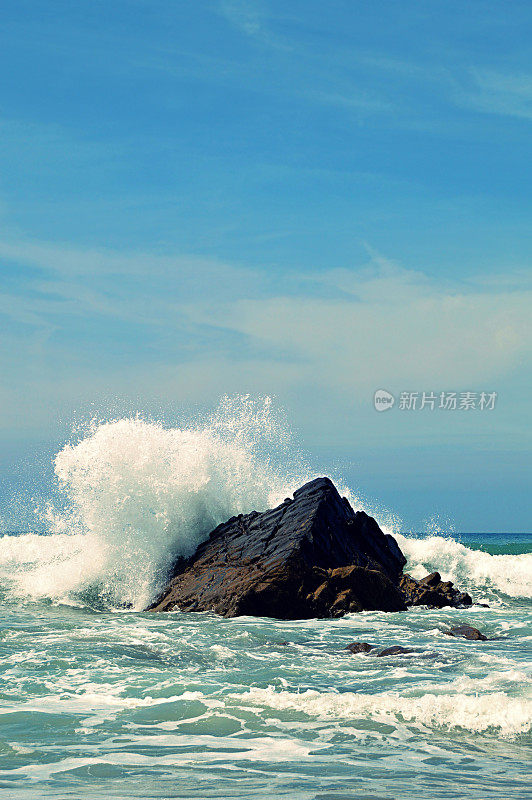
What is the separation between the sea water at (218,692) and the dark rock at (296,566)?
1.37 feet

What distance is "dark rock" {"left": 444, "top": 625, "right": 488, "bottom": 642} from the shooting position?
9.77m

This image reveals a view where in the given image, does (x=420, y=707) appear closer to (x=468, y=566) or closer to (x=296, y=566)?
(x=296, y=566)

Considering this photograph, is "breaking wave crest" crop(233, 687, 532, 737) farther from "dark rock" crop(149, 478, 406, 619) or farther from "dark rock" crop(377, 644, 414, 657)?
"dark rock" crop(149, 478, 406, 619)

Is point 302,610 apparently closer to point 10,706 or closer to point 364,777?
point 10,706

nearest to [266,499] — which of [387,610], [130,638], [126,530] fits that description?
[126,530]

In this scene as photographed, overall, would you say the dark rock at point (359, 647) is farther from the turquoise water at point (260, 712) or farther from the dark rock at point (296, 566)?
the dark rock at point (296, 566)

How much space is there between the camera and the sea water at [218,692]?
186 inches

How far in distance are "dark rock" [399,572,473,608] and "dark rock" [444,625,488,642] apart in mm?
2342

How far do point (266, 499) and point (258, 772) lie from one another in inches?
425

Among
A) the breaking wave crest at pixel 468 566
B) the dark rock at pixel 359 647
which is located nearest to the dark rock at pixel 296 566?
the dark rock at pixel 359 647

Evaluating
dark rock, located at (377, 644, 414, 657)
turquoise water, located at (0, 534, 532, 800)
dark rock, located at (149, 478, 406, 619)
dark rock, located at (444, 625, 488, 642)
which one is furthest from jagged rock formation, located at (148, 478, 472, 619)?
dark rock, located at (377, 644, 414, 657)

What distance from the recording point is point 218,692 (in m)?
6.78

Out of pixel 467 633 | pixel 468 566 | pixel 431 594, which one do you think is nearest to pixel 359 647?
pixel 467 633

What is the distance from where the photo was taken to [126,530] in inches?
566
